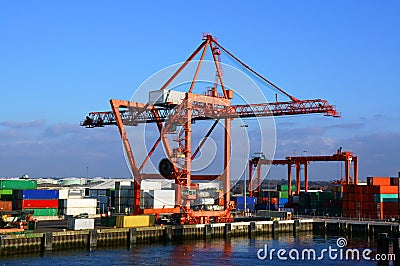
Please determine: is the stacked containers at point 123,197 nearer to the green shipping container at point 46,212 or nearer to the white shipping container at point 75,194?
the white shipping container at point 75,194

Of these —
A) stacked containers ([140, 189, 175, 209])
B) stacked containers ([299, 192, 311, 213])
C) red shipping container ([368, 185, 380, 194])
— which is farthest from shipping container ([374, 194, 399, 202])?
stacked containers ([140, 189, 175, 209])

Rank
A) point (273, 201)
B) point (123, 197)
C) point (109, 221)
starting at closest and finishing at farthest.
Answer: point (109, 221)
point (123, 197)
point (273, 201)

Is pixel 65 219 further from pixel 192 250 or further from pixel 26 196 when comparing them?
pixel 192 250

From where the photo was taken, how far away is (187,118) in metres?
68.2

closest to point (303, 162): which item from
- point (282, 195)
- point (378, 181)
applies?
point (282, 195)

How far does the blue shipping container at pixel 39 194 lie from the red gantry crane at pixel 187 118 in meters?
11.5

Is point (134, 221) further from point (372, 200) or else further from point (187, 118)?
point (372, 200)

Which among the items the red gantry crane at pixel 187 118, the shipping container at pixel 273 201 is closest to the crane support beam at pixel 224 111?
the red gantry crane at pixel 187 118

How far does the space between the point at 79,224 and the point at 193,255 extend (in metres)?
12.4

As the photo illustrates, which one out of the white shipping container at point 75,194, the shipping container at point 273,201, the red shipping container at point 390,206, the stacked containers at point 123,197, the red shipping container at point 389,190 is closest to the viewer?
the red shipping container at point 389,190

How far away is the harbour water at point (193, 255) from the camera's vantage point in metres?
47.5

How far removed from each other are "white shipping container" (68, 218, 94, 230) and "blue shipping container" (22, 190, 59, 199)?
56.4 ft

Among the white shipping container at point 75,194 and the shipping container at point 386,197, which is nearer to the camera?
the shipping container at point 386,197

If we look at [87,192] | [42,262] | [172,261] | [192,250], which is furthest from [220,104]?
[87,192]
